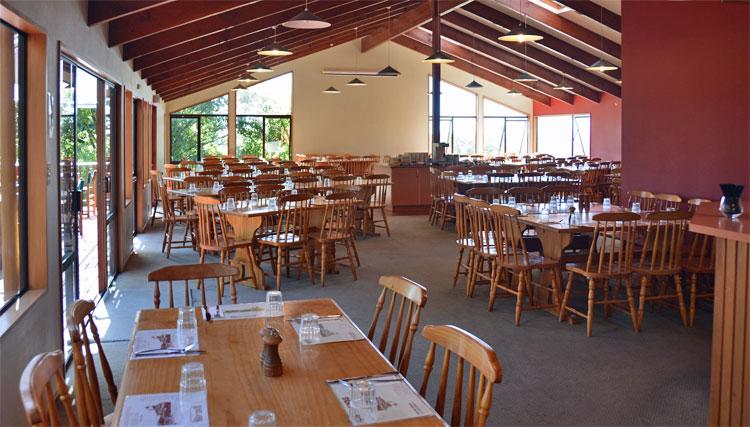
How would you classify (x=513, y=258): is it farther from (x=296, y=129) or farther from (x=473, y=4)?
(x=296, y=129)

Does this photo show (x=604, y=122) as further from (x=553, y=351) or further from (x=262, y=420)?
(x=262, y=420)

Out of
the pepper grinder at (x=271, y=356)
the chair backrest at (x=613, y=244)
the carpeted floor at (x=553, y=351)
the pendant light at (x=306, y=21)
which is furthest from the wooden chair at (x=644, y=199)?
the pepper grinder at (x=271, y=356)

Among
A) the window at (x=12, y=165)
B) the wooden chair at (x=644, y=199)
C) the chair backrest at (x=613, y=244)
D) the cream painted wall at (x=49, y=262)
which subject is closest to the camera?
the cream painted wall at (x=49, y=262)

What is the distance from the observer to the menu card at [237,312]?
2.76m

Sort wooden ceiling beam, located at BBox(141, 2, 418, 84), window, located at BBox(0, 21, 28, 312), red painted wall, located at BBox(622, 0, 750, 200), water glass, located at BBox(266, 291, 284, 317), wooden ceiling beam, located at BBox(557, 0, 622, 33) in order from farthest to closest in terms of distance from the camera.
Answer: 1. wooden ceiling beam, located at BBox(557, 0, 622, 33)
2. wooden ceiling beam, located at BBox(141, 2, 418, 84)
3. red painted wall, located at BBox(622, 0, 750, 200)
4. window, located at BBox(0, 21, 28, 312)
5. water glass, located at BBox(266, 291, 284, 317)

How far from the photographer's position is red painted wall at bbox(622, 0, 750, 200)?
19.1 ft

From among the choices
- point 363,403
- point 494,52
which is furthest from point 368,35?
point 363,403

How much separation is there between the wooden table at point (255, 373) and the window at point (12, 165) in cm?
114

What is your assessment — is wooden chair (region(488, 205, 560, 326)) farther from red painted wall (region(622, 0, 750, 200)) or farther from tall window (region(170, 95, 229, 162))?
tall window (region(170, 95, 229, 162))

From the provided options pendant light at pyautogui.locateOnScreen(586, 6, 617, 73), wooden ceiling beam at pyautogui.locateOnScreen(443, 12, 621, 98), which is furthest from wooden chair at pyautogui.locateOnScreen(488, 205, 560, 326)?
wooden ceiling beam at pyautogui.locateOnScreen(443, 12, 621, 98)

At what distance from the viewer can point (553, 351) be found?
14.8ft

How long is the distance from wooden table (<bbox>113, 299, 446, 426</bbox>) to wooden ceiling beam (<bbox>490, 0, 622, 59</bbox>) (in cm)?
1134

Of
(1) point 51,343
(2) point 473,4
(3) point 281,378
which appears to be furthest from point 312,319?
(2) point 473,4

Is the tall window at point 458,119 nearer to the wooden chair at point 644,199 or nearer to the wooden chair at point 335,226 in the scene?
the wooden chair at point 644,199
